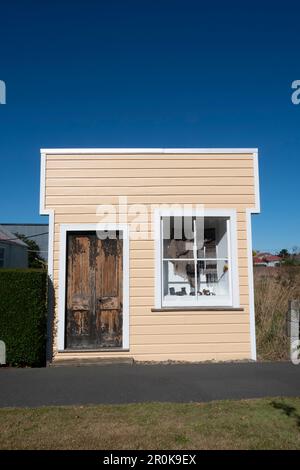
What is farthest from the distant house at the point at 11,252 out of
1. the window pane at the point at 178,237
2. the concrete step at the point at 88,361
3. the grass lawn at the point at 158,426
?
the grass lawn at the point at 158,426

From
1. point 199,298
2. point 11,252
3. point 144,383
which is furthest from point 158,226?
point 11,252

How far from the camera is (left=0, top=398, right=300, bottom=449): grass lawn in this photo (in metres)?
4.07

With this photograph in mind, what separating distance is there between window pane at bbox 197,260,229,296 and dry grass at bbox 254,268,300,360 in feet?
4.67

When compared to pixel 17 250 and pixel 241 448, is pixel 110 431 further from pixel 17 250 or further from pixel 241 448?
pixel 17 250

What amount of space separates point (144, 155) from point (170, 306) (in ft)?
9.57

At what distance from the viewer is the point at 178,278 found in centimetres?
829

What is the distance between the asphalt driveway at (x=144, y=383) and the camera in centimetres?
560

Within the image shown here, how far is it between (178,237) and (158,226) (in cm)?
53

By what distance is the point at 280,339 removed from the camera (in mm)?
8578

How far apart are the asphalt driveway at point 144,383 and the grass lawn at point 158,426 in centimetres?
39

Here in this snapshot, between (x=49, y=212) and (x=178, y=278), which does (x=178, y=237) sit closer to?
(x=178, y=278)
